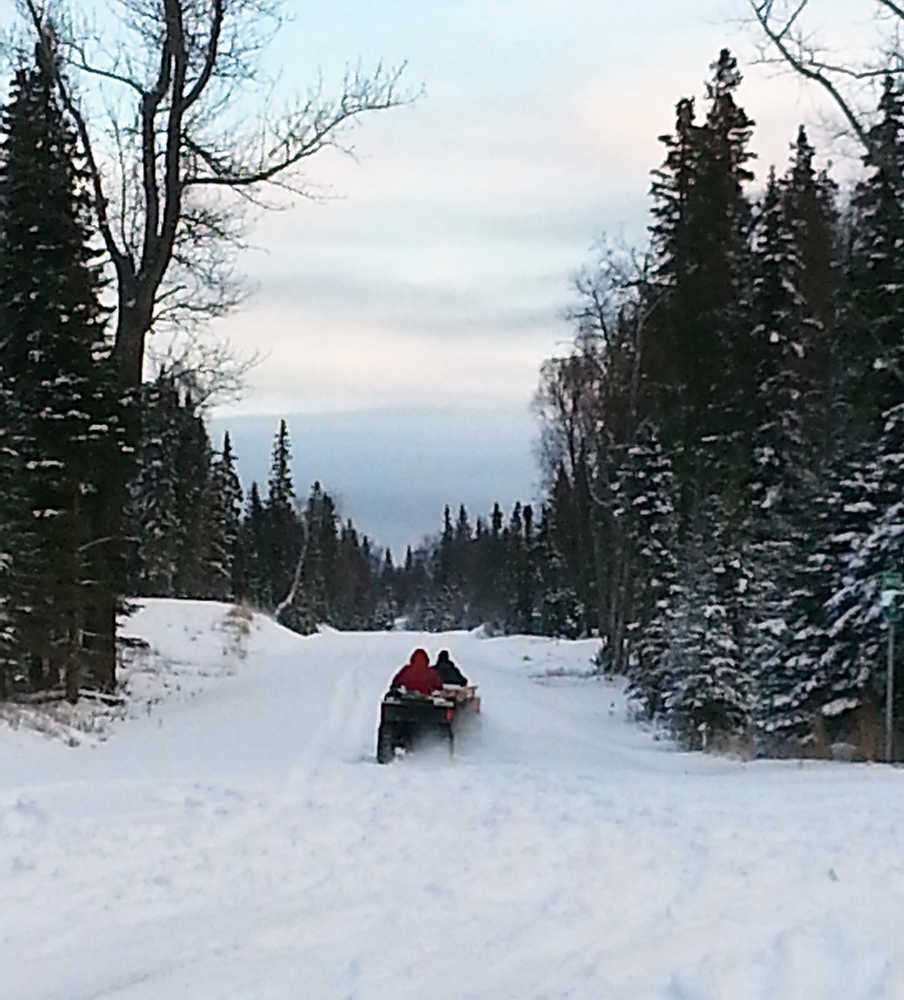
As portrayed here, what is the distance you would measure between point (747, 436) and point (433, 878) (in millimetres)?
25694

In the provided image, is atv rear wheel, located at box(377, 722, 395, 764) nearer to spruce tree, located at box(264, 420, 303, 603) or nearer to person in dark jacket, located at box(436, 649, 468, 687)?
person in dark jacket, located at box(436, 649, 468, 687)

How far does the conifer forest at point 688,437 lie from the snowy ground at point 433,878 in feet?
13.8

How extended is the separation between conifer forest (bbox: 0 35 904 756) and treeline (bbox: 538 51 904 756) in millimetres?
65

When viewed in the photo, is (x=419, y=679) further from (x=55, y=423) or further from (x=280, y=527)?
(x=280, y=527)

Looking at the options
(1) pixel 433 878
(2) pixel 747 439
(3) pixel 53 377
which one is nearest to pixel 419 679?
(3) pixel 53 377

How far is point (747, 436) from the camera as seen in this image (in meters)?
32.7

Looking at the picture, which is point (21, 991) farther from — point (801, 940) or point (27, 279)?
point (27, 279)

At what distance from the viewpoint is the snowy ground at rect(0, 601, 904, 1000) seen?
610 cm

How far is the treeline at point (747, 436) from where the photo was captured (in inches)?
827

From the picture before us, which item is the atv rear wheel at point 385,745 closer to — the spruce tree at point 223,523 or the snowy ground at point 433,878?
the snowy ground at point 433,878

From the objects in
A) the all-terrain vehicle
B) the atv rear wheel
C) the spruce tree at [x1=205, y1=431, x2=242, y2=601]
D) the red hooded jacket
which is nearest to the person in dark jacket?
the red hooded jacket

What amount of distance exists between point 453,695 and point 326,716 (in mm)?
3489

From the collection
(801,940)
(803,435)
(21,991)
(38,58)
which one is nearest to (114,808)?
(21,991)

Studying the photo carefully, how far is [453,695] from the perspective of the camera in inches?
730
